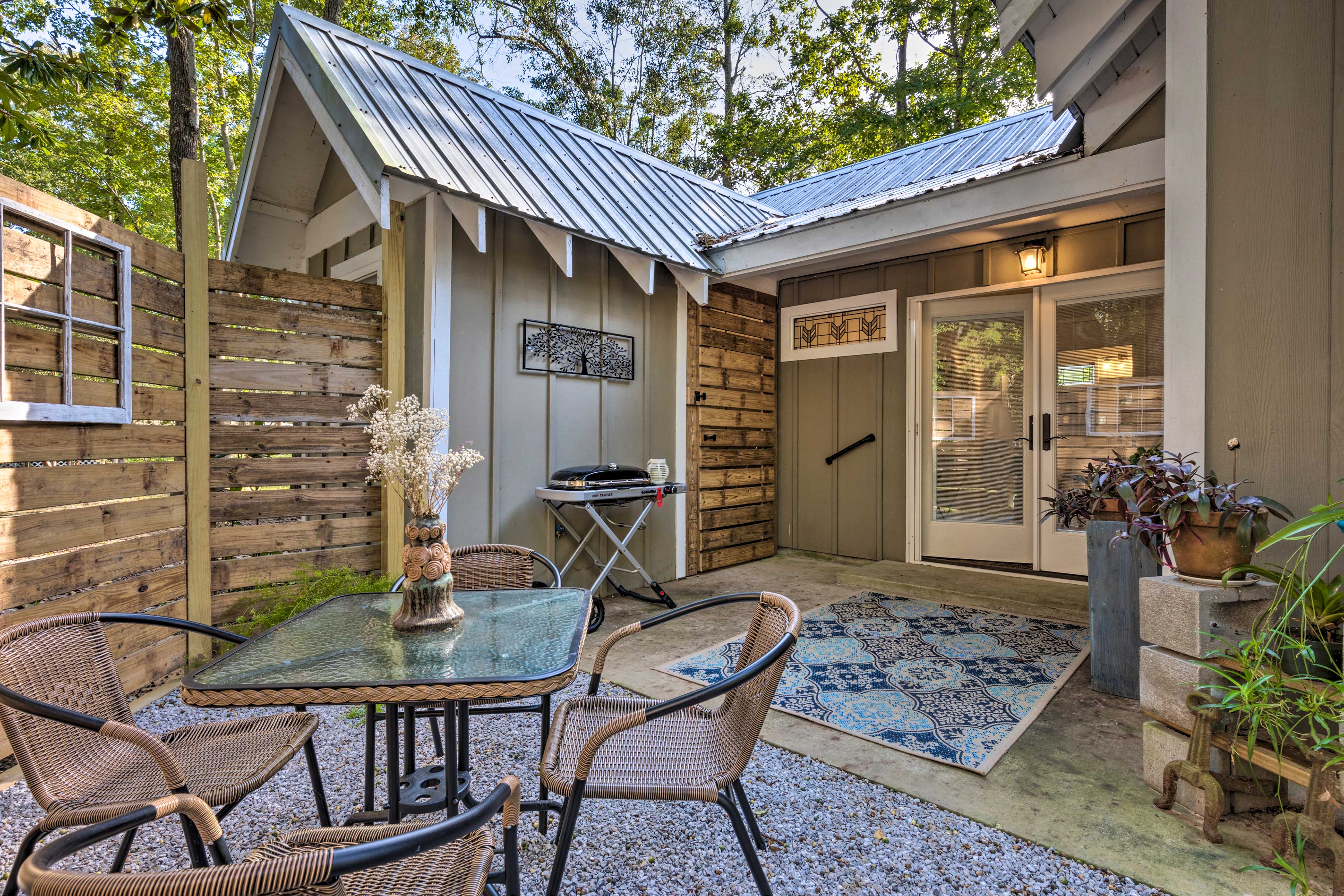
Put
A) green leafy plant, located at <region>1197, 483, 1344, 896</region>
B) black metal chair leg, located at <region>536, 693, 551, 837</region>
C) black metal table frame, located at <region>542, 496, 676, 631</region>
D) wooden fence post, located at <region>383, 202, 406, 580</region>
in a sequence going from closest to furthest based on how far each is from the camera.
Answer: green leafy plant, located at <region>1197, 483, 1344, 896</region> < black metal chair leg, located at <region>536, 693, 551, 837</region> < wooden fence post, located at <region>383, 202, 406, 580</region> < black metal table frame, located at <region>542, 496, 676, 631</region>

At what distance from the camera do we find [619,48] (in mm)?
12703

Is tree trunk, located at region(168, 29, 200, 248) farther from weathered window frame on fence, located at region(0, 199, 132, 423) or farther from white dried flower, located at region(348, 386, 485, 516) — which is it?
white dried flower, located at region(348, 386, 485, 516)

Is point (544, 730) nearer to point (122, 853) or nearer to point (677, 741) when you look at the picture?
point (677, 741)

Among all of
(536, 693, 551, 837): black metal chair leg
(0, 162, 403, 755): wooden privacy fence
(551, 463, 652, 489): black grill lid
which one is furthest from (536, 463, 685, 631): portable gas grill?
(536, 693, 551, 837): black metal chair leg

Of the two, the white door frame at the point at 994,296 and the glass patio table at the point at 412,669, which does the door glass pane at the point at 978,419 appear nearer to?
the white door frame at the point at 994,296

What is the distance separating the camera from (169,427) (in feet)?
9.70

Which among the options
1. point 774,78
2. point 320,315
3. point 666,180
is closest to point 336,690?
point 320,315

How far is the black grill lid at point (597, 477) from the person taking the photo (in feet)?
13.1

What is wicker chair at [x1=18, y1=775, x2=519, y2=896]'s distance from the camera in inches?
28.1

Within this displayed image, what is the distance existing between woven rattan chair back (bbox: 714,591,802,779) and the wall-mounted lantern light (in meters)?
4.02

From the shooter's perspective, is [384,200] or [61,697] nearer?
[61,697]

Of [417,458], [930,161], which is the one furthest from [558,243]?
[930,161]

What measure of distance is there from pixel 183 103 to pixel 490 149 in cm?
556

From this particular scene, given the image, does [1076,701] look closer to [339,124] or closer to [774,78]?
[339,124]
